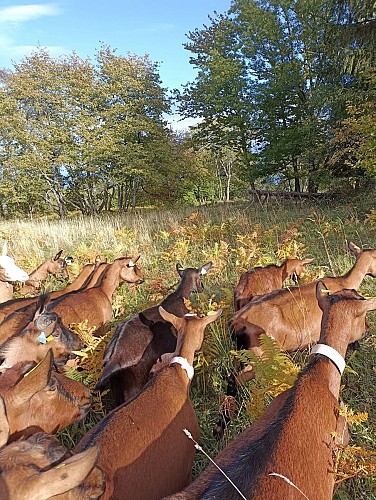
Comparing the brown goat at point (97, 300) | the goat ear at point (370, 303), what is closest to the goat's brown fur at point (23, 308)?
the brown goat at point (97, 300)

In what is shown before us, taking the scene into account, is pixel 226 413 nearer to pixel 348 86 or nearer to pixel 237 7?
pixel 348 86

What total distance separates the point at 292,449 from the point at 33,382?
1.64m

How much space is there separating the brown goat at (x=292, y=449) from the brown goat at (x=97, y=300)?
295cm

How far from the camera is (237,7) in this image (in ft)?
58.4

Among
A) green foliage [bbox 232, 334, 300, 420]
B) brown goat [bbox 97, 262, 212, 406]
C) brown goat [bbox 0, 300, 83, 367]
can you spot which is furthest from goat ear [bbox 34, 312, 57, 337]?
green foliage [bbox 232, 334, 300, 420]

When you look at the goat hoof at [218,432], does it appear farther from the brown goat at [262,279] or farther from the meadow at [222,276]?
the brown goat at [262,279]

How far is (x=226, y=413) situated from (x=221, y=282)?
3.27 m

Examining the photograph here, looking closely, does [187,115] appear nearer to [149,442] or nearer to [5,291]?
[5,291]

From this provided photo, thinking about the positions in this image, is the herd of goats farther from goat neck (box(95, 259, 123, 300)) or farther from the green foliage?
goat neck (box(95, 259, 123, 300))

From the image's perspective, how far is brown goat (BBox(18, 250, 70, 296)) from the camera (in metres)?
7.19

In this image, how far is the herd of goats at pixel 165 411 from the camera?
5.94 feet

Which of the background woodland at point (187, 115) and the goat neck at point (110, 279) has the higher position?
the background woodland at point (187, 115)

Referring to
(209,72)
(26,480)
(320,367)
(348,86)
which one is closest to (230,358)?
(320,367)

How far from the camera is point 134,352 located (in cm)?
373
